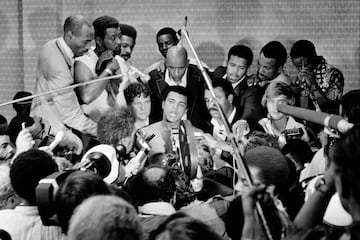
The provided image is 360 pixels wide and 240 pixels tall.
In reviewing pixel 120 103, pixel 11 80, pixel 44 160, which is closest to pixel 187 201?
pixel 44 160

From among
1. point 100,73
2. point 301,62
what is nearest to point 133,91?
point 100,73

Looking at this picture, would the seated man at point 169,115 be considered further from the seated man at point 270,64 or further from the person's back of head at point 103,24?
the person's back of head at point 103,24

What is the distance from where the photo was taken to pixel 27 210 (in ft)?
7.49

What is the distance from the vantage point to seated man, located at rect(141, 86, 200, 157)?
172 inches

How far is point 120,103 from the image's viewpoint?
15.4 ft

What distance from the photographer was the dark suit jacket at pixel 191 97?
14.6 ft

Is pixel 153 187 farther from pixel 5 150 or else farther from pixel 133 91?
pixel 133 91

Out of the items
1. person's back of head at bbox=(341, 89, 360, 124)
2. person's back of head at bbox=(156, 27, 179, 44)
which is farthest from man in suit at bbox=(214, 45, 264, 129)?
person's back of head at bbox=(341, 89, 360, 124)

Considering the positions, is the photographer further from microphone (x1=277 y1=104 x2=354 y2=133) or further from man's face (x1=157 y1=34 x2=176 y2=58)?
microphone (x1=277 y1=104 x2=354 y2=133)

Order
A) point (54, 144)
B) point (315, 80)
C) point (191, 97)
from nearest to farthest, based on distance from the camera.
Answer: point (54, 144) < point (315, 80) < point (191, 97)

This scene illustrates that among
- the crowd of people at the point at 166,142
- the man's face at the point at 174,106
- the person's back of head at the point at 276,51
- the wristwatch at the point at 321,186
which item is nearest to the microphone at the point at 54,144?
the crowd of people at the point at 166,142

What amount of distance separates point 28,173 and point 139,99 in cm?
240

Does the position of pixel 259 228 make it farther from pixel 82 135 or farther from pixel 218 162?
pixel 82 135

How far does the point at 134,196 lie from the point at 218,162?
1.33m
